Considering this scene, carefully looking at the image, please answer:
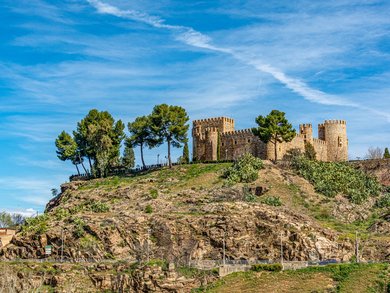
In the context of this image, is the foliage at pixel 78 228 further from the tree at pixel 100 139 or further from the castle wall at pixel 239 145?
the castle wall at pixel 239 145

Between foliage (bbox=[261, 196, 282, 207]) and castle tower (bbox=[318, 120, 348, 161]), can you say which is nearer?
foliage (bbox=[261, 196, 282, 207])

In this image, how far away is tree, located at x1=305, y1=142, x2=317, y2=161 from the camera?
365ft

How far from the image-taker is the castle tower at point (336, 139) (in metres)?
116

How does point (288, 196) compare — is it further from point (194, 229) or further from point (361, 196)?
point (194, 229)

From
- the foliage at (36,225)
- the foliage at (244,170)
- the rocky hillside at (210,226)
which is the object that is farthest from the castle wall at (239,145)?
the foliage at (36,225)

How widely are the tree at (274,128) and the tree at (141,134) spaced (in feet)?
49.2

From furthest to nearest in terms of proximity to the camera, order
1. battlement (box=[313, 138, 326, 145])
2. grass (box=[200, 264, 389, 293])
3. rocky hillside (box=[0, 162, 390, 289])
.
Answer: battlement (box=[313, 138, 326, 145]), rocky hillside (box=[0, 162, 390, 289]), grass (box=[200, 264, 389, 293])

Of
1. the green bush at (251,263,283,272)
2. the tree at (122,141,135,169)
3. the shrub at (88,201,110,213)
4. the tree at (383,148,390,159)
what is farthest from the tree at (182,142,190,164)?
the green bush at (251,263,283,272)

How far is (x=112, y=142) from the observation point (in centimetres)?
11419

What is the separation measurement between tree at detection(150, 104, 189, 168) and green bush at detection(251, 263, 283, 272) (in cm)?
3671

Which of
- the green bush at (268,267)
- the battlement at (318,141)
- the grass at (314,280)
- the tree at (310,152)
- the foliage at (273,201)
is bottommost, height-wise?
the grass at (314,280)

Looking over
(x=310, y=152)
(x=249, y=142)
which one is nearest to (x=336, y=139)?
(x=310, y=152)

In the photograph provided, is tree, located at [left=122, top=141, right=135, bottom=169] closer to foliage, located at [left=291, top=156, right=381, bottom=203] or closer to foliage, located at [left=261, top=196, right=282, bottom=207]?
foliage, located at [left=291, top=156, right=381, bottom=203]

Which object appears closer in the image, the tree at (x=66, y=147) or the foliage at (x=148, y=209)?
the foliage at (x=148, y=209)
